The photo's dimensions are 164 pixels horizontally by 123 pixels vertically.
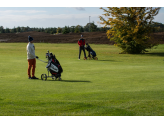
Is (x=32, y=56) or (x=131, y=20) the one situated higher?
(x=131, y=20)

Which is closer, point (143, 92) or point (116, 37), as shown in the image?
point (143, 92)

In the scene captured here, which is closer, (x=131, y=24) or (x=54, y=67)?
(x=54, y=67)

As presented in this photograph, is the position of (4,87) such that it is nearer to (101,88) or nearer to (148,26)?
(101,88)

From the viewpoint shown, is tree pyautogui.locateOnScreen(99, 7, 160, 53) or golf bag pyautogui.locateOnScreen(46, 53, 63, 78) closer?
golf bag pyautogui.locateOnScreen(46, 53, 63, 78)

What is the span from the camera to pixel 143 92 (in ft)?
26.7

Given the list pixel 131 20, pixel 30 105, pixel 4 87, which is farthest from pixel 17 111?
pixel 131 20

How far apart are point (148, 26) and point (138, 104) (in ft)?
83.6

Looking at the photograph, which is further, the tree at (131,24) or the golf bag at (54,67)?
the tree at (131,24)

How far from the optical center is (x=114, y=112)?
575 cm

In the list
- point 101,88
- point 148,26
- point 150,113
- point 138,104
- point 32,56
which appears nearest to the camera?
point 150,113
